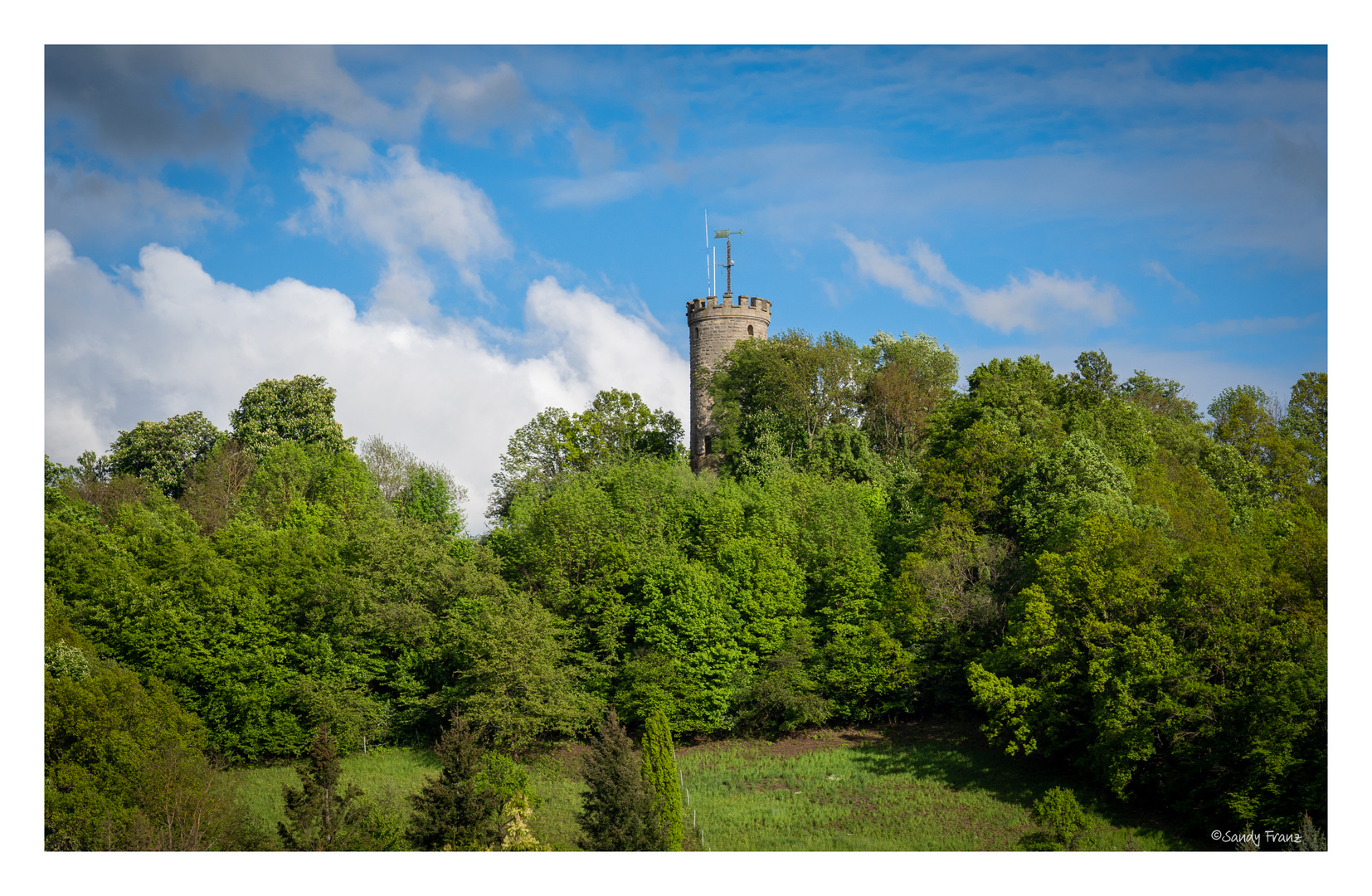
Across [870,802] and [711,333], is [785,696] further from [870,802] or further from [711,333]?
[711,333]

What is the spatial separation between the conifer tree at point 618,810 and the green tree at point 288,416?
39.9m

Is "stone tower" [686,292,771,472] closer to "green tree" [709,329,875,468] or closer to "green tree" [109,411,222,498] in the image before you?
"green tree" [709,329,875,468]

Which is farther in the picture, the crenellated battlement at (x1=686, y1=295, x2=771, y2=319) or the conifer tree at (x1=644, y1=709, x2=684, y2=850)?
the crenellated battlement at (x1=686, y1=295, x2=771, y2=319)

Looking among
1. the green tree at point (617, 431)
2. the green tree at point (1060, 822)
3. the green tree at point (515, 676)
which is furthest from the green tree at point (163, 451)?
the green tree at point (1060, 822)

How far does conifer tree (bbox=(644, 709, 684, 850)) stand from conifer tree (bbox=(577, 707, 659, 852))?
1.79ft

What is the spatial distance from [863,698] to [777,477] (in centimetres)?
1161

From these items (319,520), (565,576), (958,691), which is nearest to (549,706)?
(565,576)

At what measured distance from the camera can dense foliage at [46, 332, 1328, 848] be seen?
28.7m

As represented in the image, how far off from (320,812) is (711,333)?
3844 centimetres

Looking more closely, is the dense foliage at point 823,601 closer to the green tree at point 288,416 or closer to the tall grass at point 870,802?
the tall grass at point 870,802

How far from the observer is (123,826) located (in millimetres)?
25578

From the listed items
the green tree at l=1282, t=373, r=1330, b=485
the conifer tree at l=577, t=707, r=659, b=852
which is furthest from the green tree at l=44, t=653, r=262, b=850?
the green tree at l=1282, t=373, r=1330, b=485

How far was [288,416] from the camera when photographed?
62.3 m

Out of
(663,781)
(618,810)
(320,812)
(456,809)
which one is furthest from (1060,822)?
(320,812)
